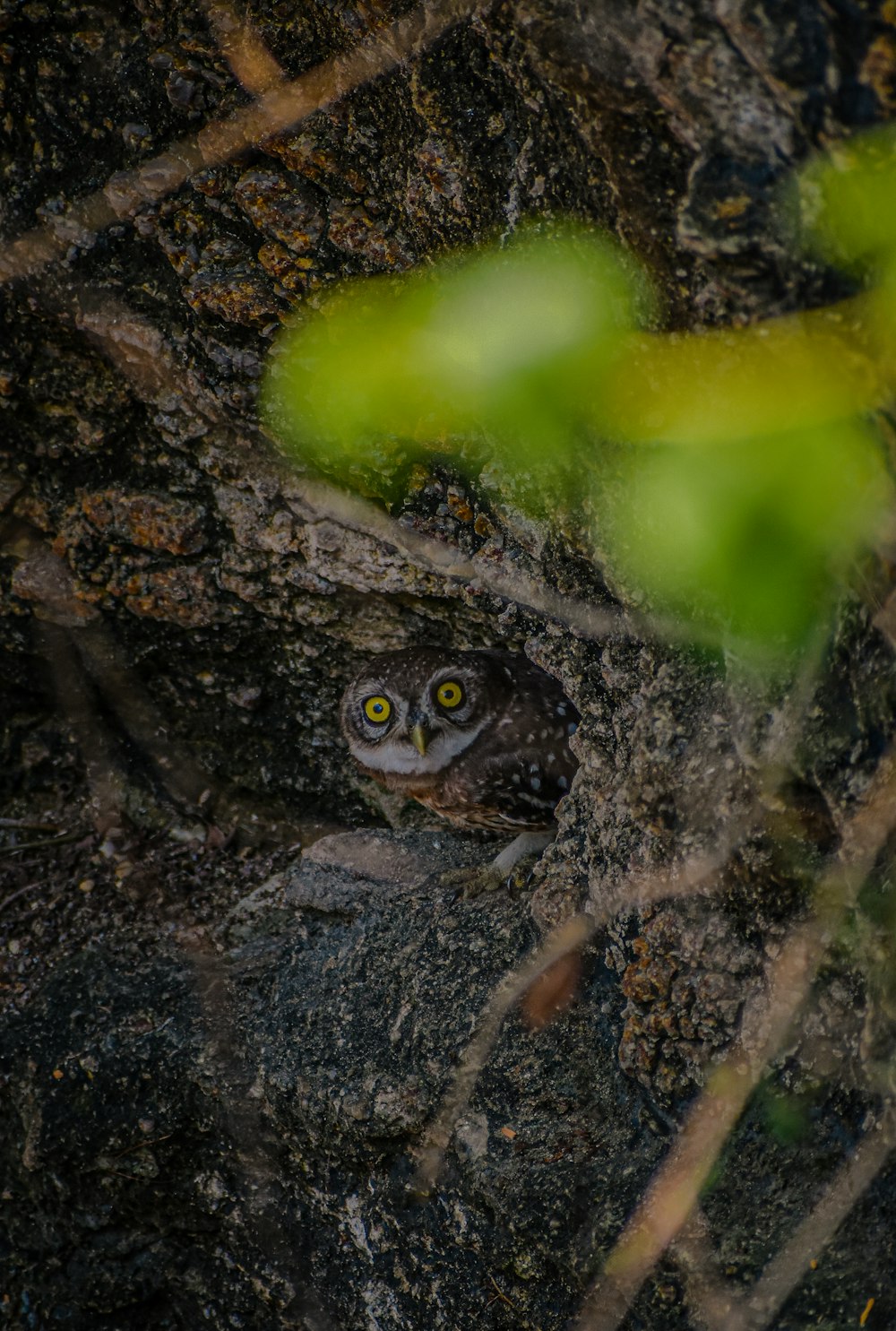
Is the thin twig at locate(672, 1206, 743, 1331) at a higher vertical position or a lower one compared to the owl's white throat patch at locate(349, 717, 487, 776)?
lower

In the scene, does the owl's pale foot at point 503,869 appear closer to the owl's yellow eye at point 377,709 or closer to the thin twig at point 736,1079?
the owl's yellow eye at point 377,709

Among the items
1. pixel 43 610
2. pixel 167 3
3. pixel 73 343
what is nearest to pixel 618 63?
pixel 167 3

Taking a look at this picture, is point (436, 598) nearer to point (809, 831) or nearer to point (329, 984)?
point (329, 984)

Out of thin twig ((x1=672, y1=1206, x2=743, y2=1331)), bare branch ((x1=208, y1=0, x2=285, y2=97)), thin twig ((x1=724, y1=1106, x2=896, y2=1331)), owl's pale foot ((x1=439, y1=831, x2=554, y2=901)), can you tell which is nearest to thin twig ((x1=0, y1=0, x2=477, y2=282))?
bare branch ((x1=208, y1=0, x2=285, y2=97))

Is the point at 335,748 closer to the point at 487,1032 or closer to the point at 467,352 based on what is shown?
the point at 487,1032

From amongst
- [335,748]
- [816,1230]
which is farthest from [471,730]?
[816,1230]

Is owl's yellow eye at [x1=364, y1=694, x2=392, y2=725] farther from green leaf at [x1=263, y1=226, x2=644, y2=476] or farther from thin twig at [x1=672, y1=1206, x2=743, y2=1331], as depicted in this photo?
thin twig at [x1=672, y1=1206, x2=743, y2=1331]
